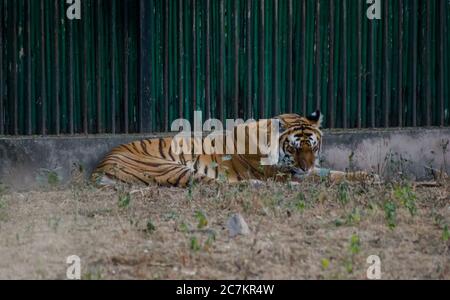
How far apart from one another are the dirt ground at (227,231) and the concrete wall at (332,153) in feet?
1.11

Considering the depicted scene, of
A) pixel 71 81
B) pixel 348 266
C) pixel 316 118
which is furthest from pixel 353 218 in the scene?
pixel 71 81

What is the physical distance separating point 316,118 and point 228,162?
98 cm

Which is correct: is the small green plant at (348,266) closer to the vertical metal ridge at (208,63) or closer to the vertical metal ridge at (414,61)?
the vertical metal ridge at (208,63)

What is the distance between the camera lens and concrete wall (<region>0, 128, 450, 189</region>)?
916 centimetres

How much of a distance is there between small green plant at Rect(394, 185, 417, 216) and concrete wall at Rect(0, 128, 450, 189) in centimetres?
127

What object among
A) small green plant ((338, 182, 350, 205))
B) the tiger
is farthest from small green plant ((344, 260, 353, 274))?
the tiger

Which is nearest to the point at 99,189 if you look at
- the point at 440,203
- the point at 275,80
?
the point at 275,80

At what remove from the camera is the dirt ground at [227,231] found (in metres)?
6.21

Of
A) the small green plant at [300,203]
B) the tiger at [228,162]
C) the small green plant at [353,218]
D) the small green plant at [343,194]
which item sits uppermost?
the tiger at [228,162]

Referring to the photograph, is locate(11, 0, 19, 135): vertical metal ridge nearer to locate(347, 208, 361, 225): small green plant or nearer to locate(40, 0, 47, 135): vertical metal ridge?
locate(40, 0, 47, 135): vertical metal ridge

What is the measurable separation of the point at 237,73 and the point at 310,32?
804 millimetres

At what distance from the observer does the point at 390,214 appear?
23.9 feet

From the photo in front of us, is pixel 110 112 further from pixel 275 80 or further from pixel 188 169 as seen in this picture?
pixel 275 80

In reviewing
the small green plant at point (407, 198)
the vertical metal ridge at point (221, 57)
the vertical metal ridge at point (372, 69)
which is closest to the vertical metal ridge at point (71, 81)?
the vertical metal ridge at point (221, 57)
